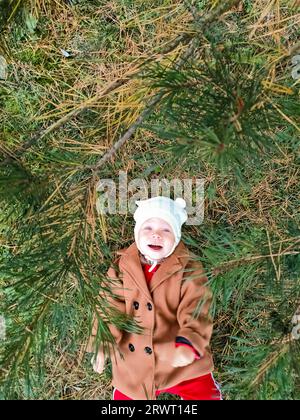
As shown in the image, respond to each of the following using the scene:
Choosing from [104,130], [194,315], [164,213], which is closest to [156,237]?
[164,213]

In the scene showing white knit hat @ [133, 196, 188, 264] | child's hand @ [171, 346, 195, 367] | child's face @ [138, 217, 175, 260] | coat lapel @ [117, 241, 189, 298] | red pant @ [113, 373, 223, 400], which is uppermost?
white knit hat @ [133, 196, 188, 264]

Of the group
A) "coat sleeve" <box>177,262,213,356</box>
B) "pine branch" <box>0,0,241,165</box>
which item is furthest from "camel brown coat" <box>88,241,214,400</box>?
"pine branch" <box>0,0,241,165</box>

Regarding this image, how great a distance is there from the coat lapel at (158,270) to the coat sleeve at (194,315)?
0.11 ft

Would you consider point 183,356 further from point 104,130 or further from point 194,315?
point 104,130

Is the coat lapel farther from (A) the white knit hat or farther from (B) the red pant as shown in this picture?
(B) the red pant

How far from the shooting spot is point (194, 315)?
3.60 feet

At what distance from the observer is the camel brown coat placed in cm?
113

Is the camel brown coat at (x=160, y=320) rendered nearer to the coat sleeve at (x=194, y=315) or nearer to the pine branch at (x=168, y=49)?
the coat sleeve at (x=194, y=315)

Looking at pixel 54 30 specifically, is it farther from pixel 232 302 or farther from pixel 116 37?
pixel 232 302

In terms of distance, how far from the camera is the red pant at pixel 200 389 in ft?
3.87

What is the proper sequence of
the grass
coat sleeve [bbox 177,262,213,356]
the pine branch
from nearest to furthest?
the pine branch
coat sleeve [bbox 177,262,213,356]
the grass

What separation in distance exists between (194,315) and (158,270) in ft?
0.42

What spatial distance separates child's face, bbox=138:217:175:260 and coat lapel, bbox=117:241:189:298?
5cm
